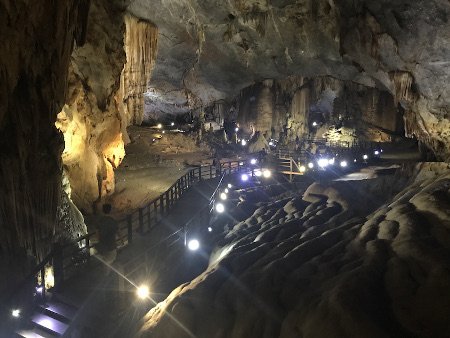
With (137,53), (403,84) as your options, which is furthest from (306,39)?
(137,53)

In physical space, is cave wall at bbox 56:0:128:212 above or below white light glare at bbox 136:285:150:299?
above

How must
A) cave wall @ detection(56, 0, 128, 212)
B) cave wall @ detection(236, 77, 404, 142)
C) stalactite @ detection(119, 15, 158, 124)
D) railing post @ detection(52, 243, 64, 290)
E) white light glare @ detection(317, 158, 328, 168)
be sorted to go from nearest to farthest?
railing post @ detection(52, 243, 64, 290), cave wall @ detection(56, 0, 128, 212), stalactite @ detection(119, 15, 158, 124), white light glare @ detection(317, 158, 328, 168), cave wall @ detection(236, 77, 404, 142)

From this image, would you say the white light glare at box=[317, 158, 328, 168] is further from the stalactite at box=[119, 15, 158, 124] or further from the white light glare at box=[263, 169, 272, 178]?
the stalactite at box=[119, 15, 158, 124]

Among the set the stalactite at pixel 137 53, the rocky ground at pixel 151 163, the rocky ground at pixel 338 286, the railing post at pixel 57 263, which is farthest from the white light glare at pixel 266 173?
the railing post at pixel 57 263

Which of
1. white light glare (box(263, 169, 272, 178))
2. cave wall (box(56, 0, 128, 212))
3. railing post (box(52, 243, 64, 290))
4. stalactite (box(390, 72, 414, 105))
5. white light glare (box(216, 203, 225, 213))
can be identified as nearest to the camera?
railing post (box(52, 243, 64, 290))

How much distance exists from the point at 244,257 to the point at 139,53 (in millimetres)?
14376

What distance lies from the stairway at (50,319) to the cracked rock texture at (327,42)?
520 inches

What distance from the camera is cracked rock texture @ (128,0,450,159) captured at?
1379cm

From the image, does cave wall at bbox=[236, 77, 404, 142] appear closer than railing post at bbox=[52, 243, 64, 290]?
No

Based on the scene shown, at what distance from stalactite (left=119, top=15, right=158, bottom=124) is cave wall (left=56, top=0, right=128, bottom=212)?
282 centimetres

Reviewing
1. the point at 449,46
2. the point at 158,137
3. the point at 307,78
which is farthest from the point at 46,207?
the point at 307,78

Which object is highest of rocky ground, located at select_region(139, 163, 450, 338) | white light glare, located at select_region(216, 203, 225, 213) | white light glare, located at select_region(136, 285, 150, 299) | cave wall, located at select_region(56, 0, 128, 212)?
cave wall, located at select_region(56, 0, 128, 212)

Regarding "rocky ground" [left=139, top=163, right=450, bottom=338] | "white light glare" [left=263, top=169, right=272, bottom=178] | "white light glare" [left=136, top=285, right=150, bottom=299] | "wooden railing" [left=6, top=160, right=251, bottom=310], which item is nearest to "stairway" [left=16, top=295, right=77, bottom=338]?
"wooden railing" [left=6, top=160, right=251, bottom=310]

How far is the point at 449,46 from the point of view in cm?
1326
